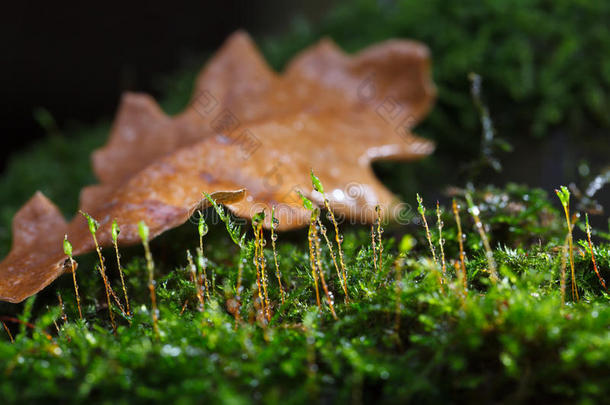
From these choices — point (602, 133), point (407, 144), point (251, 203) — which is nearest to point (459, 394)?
point (251, 203)

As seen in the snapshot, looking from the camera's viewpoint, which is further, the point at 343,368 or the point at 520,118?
the point at 520,118

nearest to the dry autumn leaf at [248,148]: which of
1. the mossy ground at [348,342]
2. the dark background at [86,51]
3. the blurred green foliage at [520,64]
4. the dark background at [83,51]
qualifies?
the mossy ground at [348,342]

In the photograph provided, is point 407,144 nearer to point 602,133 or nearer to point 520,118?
point 520,118

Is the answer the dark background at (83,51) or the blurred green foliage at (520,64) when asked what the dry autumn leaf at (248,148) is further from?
the dark background at (83,51)

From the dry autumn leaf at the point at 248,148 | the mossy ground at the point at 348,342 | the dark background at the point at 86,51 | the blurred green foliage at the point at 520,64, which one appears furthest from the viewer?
the dark background at the point at 86,51

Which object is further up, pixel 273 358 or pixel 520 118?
pixel 520 118

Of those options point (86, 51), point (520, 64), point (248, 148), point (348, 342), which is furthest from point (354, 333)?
point (86, 51)

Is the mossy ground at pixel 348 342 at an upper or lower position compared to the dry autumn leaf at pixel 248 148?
lower
